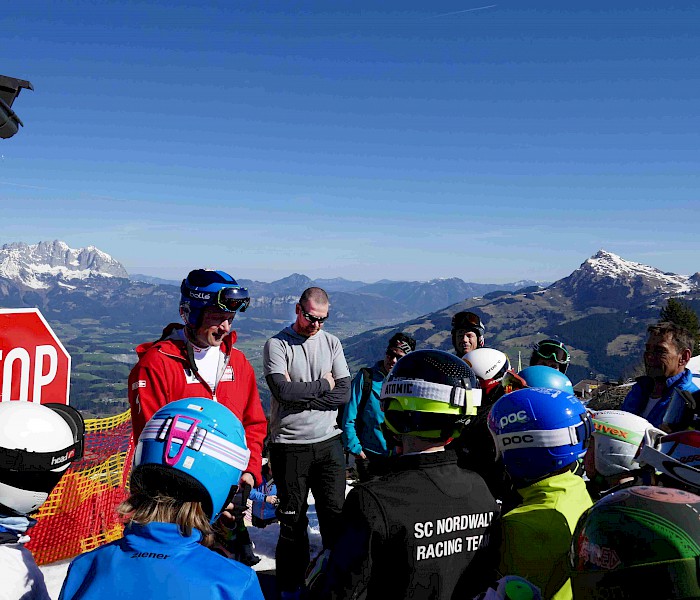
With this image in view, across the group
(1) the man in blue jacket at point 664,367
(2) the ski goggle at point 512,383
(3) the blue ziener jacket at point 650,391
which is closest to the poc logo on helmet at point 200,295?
(2) the ski goggle at point 512,383

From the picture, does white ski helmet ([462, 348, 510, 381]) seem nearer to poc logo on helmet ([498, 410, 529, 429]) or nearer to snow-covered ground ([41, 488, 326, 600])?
poc logo on helmet ([498, 410, 529, 429])

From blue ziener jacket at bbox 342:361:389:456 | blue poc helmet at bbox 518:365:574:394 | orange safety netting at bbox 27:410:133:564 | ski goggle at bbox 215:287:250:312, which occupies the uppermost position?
ski goggle at bbox 215:287:250:312

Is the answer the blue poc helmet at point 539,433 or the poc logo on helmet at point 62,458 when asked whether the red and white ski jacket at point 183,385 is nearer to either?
the poc logo on helmet at point 62,458

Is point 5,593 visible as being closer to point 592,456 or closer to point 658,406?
point 592,456

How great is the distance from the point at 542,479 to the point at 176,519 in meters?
2.03

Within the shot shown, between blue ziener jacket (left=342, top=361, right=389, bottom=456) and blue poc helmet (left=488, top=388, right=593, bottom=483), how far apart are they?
3.91m

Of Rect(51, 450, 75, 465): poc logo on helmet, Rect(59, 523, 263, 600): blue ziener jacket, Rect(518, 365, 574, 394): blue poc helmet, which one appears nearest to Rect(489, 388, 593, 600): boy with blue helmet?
Rect(59, 523, 263, 600): blue ziener jacket

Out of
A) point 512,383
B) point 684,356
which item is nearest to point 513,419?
point 512,383

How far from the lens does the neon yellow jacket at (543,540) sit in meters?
2.84

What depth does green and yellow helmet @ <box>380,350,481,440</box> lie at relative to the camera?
9.55 ft

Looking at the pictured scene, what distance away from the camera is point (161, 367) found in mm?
4488

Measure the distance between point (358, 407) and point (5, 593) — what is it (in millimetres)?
5200

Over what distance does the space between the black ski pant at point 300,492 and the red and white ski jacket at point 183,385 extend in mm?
1015

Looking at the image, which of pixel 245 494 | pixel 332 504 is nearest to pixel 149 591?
pixel 245 494
